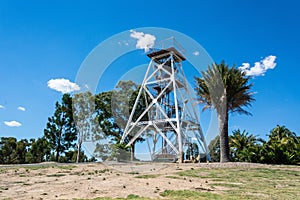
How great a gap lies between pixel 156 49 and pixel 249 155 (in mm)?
14239

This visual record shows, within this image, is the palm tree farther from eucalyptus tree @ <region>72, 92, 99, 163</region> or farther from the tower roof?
eucalyptus tree @ <region>72, 92, 99, 163</region>

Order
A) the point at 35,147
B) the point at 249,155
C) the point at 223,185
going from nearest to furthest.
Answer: the point at 223,185, the point at 249,155, the point at 35,147

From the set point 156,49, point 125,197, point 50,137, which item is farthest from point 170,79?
point 125,197

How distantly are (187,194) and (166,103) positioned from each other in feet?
66.8

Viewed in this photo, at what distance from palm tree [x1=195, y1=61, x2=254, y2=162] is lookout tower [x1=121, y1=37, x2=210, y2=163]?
3990 millimetres

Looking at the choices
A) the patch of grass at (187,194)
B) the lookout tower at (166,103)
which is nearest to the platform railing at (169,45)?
the lookout tower at (166,103)

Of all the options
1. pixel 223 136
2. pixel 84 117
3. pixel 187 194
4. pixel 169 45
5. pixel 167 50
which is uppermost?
pixel 169 45

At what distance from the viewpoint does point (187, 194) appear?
6.82 meters

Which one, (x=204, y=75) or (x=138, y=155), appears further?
(x=138, y=155)

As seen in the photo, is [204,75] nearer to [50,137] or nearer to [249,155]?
[249,155]

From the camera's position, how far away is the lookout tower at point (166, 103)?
24.4 metres

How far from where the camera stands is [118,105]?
30.5m

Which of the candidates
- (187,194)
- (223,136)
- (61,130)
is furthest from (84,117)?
(187,194)

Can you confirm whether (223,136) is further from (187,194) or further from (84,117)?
(84,117)
